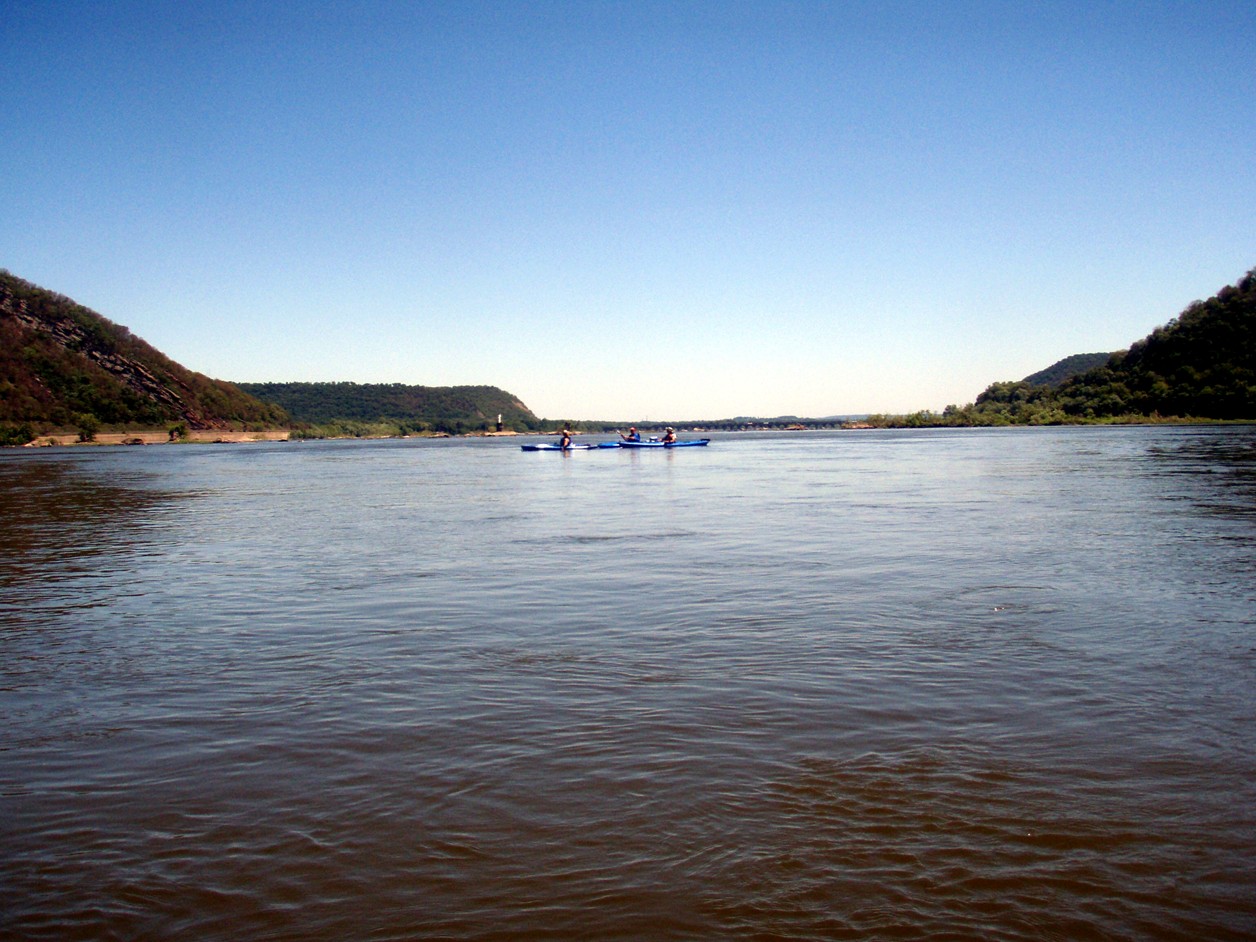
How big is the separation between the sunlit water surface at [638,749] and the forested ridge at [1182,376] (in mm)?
119868

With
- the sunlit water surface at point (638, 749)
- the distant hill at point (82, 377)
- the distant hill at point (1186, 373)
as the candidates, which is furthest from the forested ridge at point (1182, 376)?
the distant hill at point (82, 377)

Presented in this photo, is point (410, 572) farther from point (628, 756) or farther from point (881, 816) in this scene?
point (881, 816)

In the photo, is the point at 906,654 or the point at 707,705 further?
the point at 906,654

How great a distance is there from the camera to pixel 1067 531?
1867 centimetres

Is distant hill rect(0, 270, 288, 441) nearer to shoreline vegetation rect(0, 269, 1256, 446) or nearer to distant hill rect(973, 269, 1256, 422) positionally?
shoreline vegetation rect(0, 269, 1256, 446)

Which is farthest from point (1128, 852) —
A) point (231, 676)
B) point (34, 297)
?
point (34, 297)

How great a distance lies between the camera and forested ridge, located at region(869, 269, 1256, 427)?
366ft

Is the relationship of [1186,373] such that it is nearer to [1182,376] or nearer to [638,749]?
[1182,376]

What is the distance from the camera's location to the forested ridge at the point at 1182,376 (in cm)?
11169

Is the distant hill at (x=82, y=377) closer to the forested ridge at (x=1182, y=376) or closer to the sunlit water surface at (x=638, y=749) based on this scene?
the sunlit water surface at (x=638, y=749)

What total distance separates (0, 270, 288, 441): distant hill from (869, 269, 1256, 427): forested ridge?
547 ft

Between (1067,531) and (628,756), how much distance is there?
52.2 feet

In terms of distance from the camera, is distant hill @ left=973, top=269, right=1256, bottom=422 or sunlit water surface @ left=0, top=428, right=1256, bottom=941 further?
distant hill @ left=973, top=269, right=1256, bottom=422

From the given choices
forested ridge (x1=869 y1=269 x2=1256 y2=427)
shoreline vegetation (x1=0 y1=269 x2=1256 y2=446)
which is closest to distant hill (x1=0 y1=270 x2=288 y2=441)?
shoreline vegetation (x1=0 y1=269 x2=1256 y2=446)
